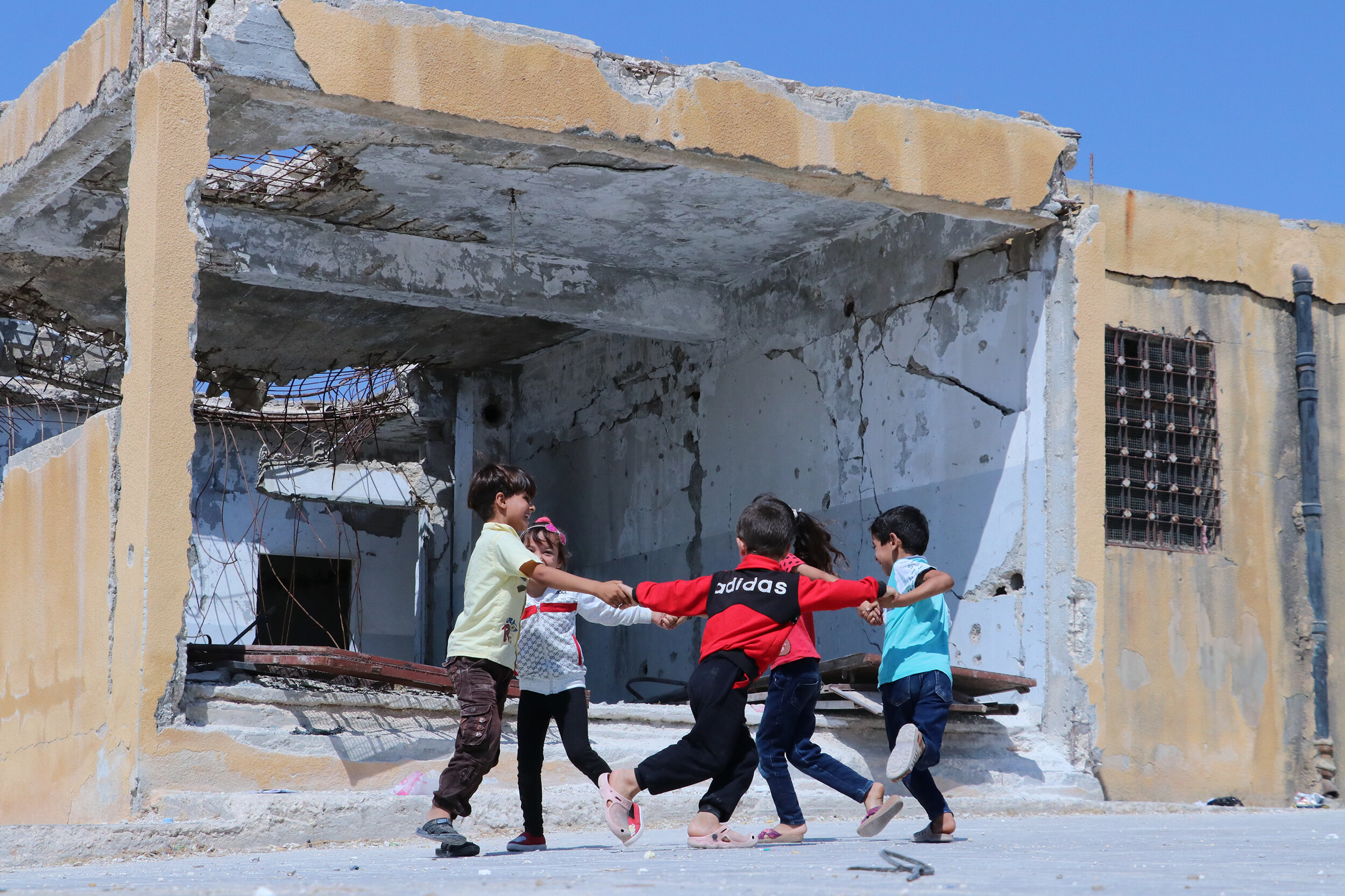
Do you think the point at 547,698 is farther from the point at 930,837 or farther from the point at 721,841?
the point at 930,837

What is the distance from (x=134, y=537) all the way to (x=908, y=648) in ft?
10.2

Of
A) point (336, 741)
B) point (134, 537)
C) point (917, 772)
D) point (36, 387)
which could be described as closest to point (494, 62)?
point (134, 537)

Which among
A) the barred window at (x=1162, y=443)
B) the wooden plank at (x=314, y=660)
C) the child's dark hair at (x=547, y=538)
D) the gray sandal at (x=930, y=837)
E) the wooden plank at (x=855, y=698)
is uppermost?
the barred window at (x=1162, y=443)

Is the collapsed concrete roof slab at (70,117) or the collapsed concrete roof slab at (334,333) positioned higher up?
the collapsed concrete roof slab at (70,117)

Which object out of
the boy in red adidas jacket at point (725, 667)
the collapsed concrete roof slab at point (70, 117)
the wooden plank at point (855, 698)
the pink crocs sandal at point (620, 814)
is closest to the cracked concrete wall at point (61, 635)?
the collapsed concrete roof slab at point (70, 117)

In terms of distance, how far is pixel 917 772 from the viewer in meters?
5.15

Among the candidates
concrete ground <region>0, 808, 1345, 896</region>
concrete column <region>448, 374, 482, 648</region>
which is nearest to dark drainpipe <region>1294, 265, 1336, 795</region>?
concrete ground <region>0, 808, 1345, 896</region>

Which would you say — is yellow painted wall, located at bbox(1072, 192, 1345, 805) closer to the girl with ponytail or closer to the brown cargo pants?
the girl with ponytail

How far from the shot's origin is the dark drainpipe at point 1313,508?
857 centimetres

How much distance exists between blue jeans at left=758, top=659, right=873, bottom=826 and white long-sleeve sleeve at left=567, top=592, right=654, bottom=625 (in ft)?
1.67

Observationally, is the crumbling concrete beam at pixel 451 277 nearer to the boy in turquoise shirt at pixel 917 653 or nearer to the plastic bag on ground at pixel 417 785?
the plastic bag on ground at pixel 417 785

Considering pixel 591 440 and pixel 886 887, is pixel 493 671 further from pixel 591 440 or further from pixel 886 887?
pixel 591 440

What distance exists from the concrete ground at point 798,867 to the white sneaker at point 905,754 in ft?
0.83

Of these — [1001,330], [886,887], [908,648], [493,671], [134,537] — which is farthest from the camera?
[1001,330]
